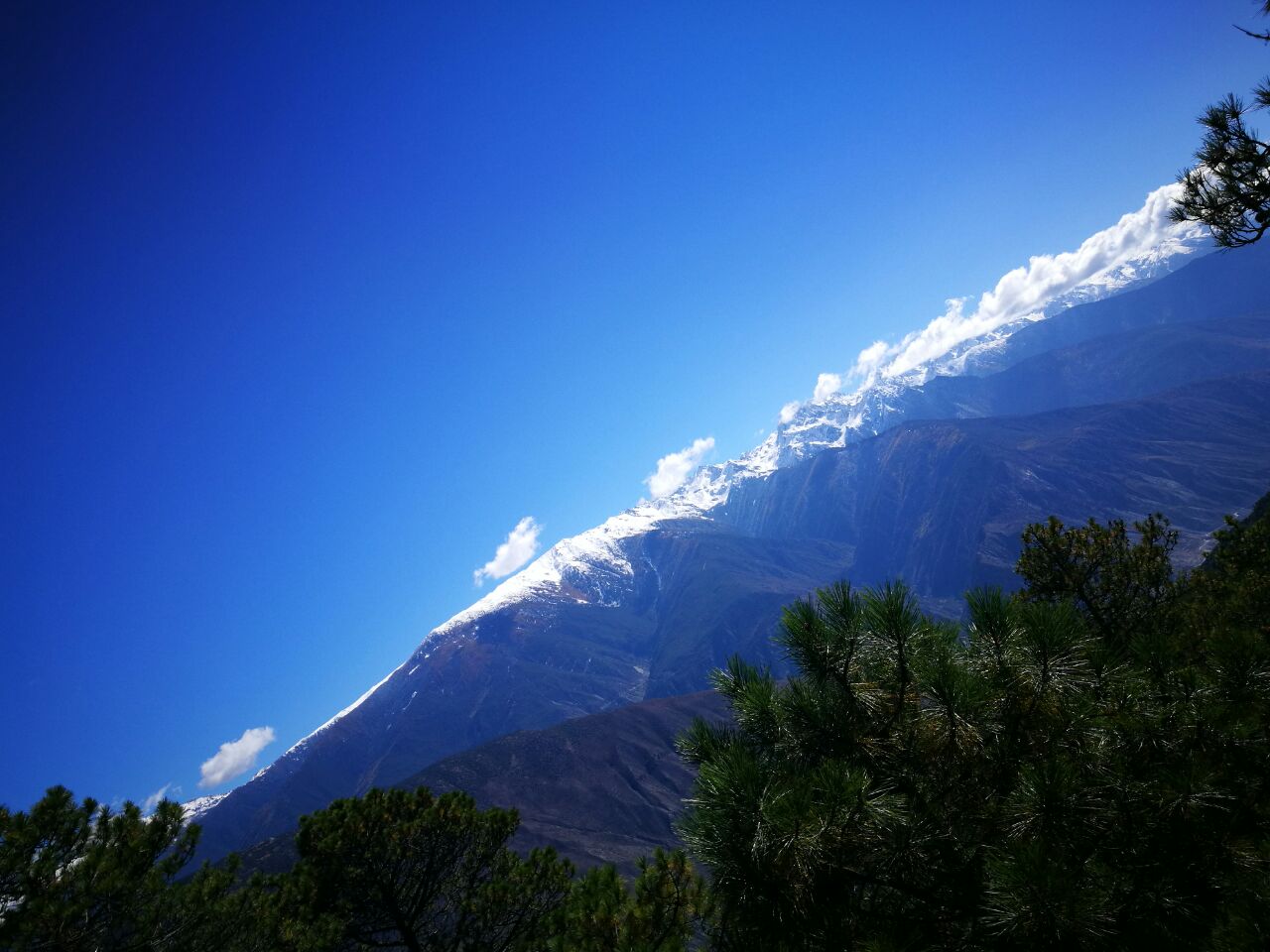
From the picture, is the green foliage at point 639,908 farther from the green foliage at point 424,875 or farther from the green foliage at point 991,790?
the green foliage at point 424,875

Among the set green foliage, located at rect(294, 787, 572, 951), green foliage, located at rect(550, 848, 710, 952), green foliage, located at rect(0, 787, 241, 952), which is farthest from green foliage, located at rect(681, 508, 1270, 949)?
green foliage, located at rect(294, 787, 572, 951)

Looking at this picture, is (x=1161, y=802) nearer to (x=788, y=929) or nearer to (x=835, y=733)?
(x=835, y=733)

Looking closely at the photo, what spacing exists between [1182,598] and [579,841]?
7362 inches

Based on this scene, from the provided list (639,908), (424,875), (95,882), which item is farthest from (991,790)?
(424,875)

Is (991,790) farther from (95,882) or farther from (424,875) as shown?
(424,875)

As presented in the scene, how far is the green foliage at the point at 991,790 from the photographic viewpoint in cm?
416

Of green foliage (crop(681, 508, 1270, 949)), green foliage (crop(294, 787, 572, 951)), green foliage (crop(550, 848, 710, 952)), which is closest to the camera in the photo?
green foliage (crop(681, 508, 1270, 949))

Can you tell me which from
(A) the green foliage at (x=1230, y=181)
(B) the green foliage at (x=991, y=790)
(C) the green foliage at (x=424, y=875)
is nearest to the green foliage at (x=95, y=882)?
(C) the green foliage at (x=424, y=875)

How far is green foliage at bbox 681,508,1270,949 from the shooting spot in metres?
4.16

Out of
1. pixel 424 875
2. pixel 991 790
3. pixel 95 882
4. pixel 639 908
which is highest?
pixel 95 882

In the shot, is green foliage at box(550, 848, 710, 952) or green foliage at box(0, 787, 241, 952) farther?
green foliage at box(0, 787, 241, 952)

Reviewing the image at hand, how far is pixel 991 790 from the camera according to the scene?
5094 mm

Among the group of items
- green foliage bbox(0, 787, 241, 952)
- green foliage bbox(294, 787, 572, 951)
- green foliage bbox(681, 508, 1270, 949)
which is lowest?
green foliage bbox(294, 787, 572, 951)

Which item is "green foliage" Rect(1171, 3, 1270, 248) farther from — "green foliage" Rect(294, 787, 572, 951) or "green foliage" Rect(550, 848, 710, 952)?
"green foliage" Rect(294, 787, 572, 951)
